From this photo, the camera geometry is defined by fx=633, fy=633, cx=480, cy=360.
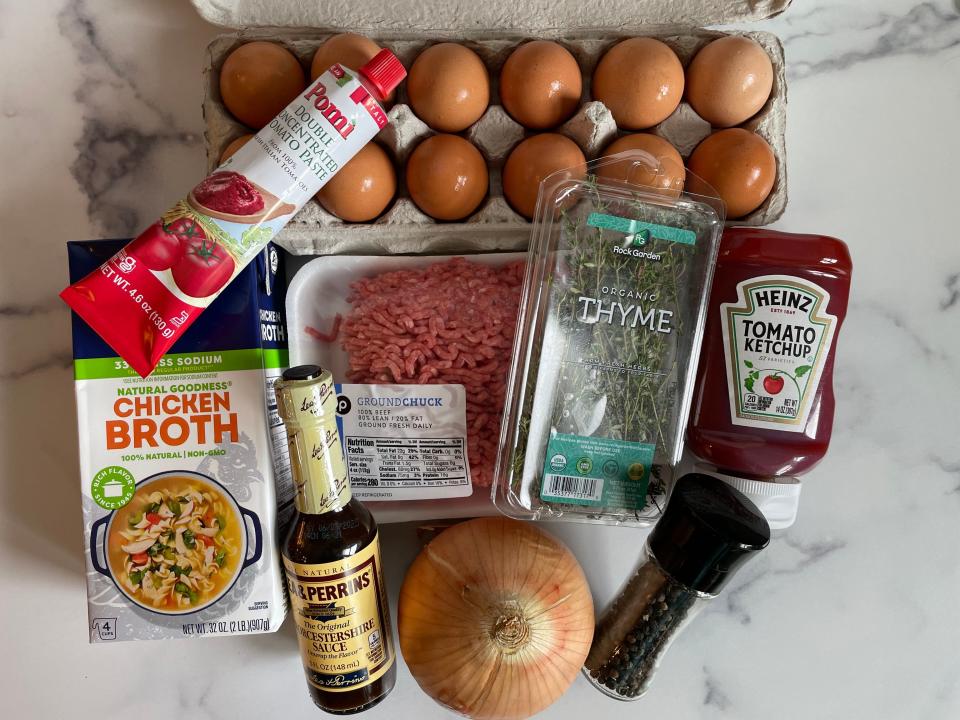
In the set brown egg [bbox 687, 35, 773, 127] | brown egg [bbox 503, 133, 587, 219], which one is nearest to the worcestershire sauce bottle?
brown egg [bbox 503, 133, 587, 219]

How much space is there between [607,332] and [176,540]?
0.57m

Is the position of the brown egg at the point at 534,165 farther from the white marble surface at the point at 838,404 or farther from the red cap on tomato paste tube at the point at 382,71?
the white marble surface at the point at 838,404

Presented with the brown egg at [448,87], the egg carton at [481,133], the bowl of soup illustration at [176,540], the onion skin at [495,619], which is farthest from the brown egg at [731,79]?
the bowl of soup illustration at [176,540]

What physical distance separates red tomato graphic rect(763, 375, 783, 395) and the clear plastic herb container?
0.28 ft

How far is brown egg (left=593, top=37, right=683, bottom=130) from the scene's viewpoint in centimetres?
76

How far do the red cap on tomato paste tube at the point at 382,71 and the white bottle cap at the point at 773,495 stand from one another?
599 mm

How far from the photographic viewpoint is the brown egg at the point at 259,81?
768 mm

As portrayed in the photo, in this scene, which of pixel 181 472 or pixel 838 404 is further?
pixel 838 404

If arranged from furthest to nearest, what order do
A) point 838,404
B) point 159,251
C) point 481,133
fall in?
point 838,404, point 481,133, point 159,251

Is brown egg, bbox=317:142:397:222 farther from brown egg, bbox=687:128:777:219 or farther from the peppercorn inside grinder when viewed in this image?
the peppercorn inside grinder

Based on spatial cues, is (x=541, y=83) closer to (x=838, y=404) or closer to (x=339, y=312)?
(x=339, y=312)

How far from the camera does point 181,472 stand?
2.47 ft

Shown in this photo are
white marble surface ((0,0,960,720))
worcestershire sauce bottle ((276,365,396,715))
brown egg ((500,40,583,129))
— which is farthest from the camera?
white marble surface ((0,0,960,720))

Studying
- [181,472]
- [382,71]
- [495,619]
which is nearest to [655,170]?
[382,71]
